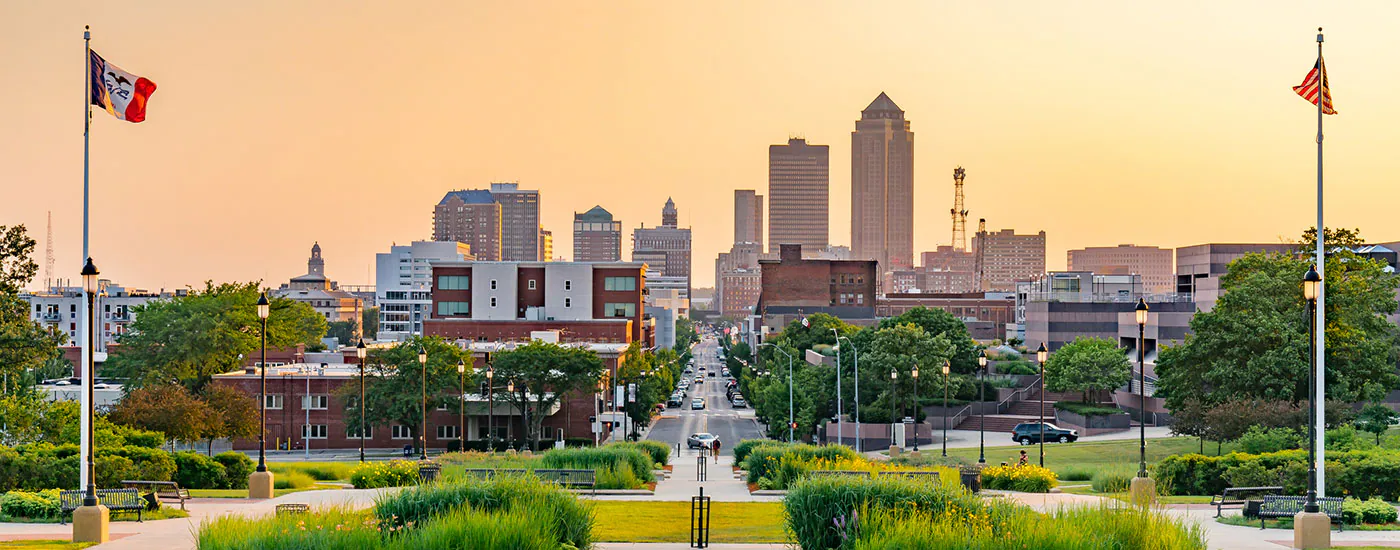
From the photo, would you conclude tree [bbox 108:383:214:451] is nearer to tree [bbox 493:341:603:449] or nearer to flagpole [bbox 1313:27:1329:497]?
tree [bbox 493:341:603:449]

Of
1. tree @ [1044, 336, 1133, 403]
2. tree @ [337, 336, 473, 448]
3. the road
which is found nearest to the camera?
tree @ [337, 336, 473, 448]

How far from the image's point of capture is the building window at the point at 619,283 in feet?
458

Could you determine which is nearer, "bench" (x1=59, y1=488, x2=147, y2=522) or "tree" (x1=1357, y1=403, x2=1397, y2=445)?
"bench" (x1=59, y1=488, x2=147, y2=522)

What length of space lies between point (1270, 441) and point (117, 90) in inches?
1500

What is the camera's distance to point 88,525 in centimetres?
2302

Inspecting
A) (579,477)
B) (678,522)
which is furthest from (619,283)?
(678,522)

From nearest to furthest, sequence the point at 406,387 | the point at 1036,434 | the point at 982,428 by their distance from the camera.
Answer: the point at 982,428 < the point at 1036,434 < the point at 406,387

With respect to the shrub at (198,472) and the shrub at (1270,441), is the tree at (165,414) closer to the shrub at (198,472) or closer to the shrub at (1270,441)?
the shrub at (198,472)

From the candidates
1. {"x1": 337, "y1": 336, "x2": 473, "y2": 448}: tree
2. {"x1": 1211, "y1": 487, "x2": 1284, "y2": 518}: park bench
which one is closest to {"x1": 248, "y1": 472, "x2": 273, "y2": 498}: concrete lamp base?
{"x1": 1211, "y1": 487, "x2": 1284, "y2": 518}: park bench

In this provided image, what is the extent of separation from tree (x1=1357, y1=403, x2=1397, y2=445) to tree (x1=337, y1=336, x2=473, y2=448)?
159 feet

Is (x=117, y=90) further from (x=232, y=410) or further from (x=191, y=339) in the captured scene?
(x=191, y=339)

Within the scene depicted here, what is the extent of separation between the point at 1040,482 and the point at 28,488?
27.9 m

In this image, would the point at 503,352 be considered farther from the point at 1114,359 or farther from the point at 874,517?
the point at 874,517

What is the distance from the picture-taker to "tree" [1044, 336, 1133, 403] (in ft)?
286
